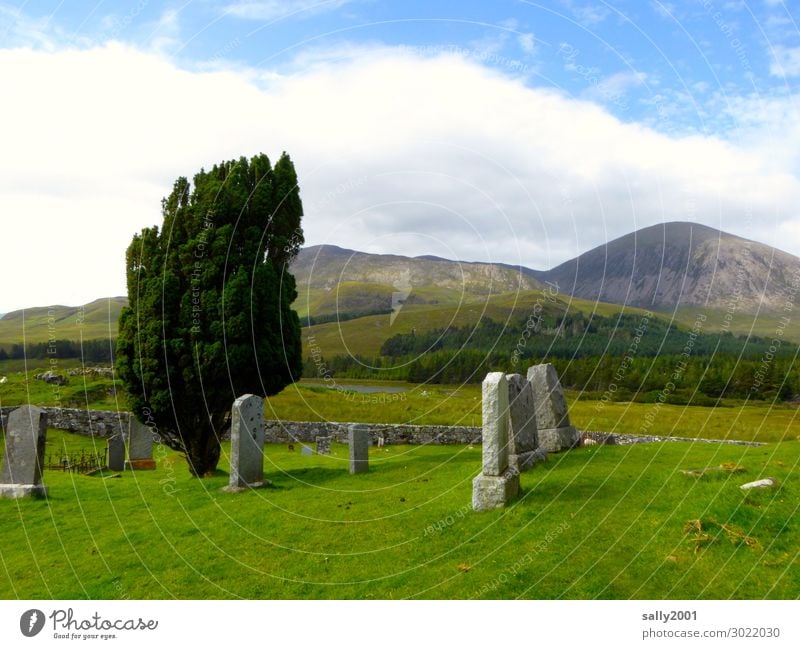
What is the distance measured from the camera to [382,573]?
9.51m

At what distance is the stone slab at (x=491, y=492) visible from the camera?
38.6ft

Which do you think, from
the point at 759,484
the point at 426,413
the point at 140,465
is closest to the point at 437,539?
the point at 759,484

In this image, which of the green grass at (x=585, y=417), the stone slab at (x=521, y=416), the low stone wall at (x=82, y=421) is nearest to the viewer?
the stone slab at (x=521, y=416)

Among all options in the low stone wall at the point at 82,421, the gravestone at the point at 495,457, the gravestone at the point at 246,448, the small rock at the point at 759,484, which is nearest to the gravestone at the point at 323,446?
the gravestone at the point at 246,448

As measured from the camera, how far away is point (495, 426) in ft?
40.1

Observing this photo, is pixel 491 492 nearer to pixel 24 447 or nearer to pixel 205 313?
pixel 205 313

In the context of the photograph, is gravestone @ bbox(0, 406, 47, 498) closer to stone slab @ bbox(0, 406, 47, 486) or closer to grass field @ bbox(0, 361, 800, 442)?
stone slab @ bbox(0, 406, 47, 486)

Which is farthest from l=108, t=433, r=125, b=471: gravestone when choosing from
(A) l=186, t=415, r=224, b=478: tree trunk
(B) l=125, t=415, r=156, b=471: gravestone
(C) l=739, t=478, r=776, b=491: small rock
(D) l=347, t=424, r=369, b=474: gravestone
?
(C) l=739, t=478, r=776, b=491: small rock

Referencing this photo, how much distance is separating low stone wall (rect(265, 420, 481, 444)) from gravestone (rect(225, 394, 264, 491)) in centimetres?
1340

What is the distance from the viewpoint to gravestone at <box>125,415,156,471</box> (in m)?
25.5

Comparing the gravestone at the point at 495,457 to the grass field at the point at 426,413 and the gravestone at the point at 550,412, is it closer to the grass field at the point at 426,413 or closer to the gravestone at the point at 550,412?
the gravestone at the point at 550,412

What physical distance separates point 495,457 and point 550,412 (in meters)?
7.27

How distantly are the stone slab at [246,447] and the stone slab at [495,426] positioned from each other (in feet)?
27.7
